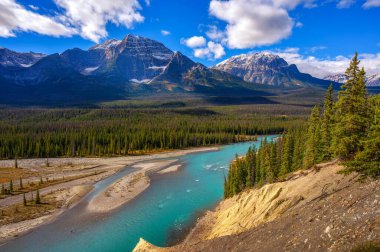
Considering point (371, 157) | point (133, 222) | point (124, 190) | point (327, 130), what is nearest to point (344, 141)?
point (371, 157)

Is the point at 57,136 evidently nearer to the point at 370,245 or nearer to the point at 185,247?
the point at 185,247

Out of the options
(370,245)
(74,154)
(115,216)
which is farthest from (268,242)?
(74,154)

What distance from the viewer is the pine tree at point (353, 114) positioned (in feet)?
121

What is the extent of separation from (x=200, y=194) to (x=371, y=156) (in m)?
57.3

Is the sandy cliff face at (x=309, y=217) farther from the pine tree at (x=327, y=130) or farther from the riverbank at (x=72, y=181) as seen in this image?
the riverbank at (x=72, y=181)

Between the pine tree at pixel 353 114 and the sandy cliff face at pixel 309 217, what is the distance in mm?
3751

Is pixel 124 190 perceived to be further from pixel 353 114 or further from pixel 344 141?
pixel 353 114

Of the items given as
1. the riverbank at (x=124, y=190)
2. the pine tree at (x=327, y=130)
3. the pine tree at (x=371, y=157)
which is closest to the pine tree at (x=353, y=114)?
the pine tree at (x=371, y=157)

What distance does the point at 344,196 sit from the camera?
29.1 metres

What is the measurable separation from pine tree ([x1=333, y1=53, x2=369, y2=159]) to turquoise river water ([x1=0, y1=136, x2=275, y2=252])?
34.3 m

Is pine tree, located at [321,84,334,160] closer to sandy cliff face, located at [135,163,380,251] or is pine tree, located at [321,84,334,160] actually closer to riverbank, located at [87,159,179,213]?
sandy cliff face, located at [135,163,380,251]

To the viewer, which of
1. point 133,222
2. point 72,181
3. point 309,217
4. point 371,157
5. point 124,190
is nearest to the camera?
point 309,217

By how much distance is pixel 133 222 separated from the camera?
210 ft

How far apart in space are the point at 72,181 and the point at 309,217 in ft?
→ 298
